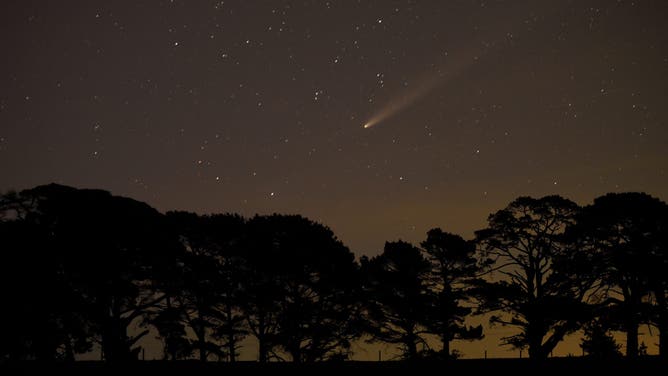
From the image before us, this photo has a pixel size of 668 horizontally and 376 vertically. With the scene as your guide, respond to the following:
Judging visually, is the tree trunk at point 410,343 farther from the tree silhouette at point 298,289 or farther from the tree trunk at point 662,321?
the tree trunk at point 662,321

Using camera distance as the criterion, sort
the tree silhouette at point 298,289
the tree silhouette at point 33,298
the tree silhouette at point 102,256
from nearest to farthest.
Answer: the tree silhouette at point 33,298
the tree silhouette at point 102,256
the tree silhouette at point 298,289

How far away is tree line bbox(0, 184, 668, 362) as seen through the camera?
29.2 m

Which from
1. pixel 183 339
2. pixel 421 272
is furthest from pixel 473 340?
pixel 183 339

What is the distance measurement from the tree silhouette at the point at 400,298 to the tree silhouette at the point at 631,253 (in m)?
10.1

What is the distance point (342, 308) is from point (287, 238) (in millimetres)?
5545

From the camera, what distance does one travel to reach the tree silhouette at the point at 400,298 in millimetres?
38156

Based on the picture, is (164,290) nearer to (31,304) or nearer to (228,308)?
(228,308)

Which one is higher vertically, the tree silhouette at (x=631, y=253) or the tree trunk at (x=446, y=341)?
the tree silhouette at (x=631, y=253)

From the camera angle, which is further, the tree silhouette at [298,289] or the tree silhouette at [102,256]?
the tree silhouette at [298,289]

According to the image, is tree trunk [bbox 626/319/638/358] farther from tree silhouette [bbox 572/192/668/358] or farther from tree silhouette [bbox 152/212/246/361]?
tree silhouette [bbox 152/212/246/361]

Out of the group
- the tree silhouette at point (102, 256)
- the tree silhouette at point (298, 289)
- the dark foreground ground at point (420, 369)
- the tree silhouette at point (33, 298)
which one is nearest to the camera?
the dark foreground ground at point (420, 369)

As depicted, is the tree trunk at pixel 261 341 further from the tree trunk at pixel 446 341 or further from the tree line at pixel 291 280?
the tree trunk at pixel 446 341

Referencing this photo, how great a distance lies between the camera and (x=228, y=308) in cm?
3641

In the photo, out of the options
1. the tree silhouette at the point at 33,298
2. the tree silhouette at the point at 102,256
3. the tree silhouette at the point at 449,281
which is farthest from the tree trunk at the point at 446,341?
the tree silhouette at the point at 33,298
